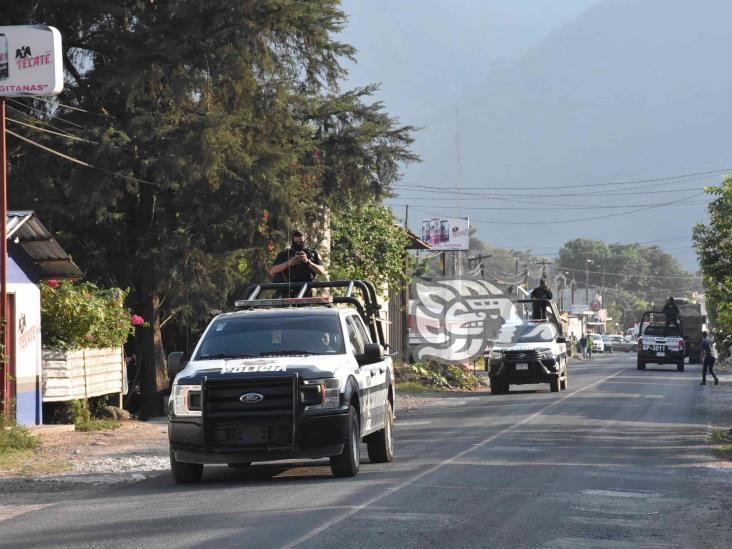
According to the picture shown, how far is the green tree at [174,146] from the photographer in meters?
27.5

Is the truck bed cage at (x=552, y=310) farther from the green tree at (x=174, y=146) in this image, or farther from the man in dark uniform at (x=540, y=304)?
the green tree at (x=174, y=146)

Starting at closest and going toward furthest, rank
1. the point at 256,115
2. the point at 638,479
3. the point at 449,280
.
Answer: the point at 638,479 → the point at 256,115 → the point at 449,280

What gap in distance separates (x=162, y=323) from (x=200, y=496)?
19.3m

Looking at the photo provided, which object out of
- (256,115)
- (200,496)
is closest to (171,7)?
(256,115)

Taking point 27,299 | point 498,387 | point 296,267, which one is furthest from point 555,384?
point 296,267

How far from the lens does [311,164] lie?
33.4 m

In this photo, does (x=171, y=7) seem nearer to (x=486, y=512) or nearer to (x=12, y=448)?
(x=12, y=448)

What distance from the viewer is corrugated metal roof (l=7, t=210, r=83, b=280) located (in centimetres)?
2264

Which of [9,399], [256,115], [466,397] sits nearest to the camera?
[9,399]

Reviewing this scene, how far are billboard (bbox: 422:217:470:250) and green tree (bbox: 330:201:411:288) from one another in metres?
41.5

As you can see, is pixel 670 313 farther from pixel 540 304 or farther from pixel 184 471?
pixel 184 471

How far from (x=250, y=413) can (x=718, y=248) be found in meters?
17.4

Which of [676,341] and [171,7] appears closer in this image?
[171,7]

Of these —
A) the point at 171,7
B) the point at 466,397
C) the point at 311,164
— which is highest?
the point at 171,7
